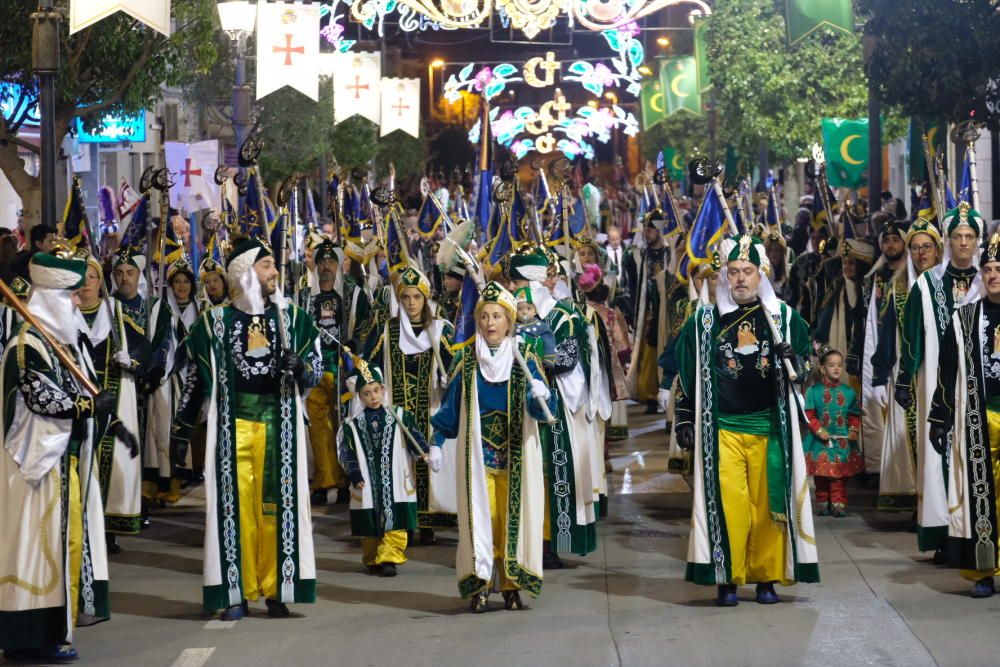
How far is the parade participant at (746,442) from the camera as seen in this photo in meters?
9.85

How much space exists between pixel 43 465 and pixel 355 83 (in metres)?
18.1

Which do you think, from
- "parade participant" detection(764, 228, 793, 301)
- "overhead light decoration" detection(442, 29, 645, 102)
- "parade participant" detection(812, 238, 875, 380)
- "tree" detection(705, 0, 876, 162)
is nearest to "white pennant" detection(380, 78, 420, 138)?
"overhead light decoration" detection(442, 29, 645, 102)

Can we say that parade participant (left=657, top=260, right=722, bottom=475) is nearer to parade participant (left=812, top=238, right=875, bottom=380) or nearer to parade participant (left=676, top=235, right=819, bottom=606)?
parade participant (left=676, top=235, right=819, bottom=606)

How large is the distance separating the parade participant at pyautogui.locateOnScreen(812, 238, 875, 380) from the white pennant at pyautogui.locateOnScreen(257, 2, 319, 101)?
23.7ft

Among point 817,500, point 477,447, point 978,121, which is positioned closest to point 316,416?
point 817,500

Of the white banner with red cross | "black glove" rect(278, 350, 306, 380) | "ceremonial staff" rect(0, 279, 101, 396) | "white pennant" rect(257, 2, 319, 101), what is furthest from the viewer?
the white banner with red cross

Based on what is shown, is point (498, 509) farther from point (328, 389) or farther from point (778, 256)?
point (778, 256)

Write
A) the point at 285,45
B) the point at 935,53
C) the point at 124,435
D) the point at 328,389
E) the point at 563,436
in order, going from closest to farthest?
1. the point at 124,435
2. the point at 563,436
3. the point at 328,389
4. the point at 935,53
5. the point at 285,45

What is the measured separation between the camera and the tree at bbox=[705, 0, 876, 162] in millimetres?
31984

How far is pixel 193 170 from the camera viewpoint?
22.1m

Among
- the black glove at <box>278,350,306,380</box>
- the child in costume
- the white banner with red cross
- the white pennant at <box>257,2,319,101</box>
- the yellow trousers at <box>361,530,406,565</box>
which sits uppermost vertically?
the white pennant at <box>257,2,319,101</box>

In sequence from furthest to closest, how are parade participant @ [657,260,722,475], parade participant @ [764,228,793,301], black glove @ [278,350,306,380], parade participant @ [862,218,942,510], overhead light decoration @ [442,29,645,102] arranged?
1. overhead light decoration @ [442,29,645,102]
2. parade participant @ [764,228,793,301]
3. parade participant @ [862,218,942,510]
4. parade participant @ [657,260,722,475]
5. black glove @ [278,350,306,380]

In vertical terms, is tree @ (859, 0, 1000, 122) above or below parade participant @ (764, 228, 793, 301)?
above

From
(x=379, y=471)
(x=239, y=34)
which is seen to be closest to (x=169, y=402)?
(x=379, y=471)
